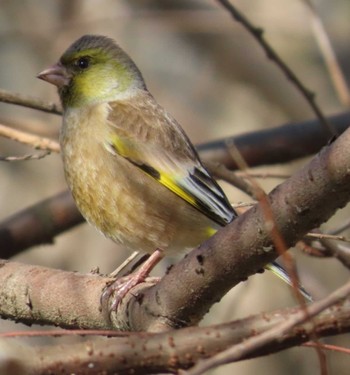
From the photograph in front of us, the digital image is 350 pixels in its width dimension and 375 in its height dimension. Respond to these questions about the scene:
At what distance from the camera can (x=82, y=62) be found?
5.57m

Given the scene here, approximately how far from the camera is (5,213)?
9.67 metres

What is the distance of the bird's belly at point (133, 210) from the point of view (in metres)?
4.75

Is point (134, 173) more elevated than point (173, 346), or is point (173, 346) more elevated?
point (173, 346)

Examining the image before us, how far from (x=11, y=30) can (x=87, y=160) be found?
5901 mm

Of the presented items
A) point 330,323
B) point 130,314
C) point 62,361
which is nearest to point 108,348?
point 62,361

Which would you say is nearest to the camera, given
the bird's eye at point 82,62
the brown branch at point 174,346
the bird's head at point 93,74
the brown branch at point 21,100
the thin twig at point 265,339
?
the thin twig at point 265,339

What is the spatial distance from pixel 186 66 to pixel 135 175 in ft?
21.0

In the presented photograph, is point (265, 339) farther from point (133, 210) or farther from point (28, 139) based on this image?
point (28, 139)

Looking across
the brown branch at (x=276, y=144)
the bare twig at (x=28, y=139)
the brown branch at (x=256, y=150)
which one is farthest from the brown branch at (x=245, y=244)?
the brown branch at (x=276, y=144)

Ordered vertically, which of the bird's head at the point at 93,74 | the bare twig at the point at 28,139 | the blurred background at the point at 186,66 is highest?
the bird's head at the point at 93,74

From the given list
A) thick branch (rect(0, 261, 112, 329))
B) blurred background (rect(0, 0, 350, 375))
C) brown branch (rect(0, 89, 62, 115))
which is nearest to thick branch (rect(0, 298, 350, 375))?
thick branch (rect(0, 261, 112, 329))

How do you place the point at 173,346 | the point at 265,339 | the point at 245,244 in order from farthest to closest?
1. the point at 245,244
2. the point at 173,346
3. the point at 265,339

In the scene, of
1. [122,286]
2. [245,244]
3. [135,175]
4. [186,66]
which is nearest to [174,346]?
[245,244]

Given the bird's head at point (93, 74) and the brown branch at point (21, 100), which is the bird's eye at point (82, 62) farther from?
the brown branch at point (21, 100)
